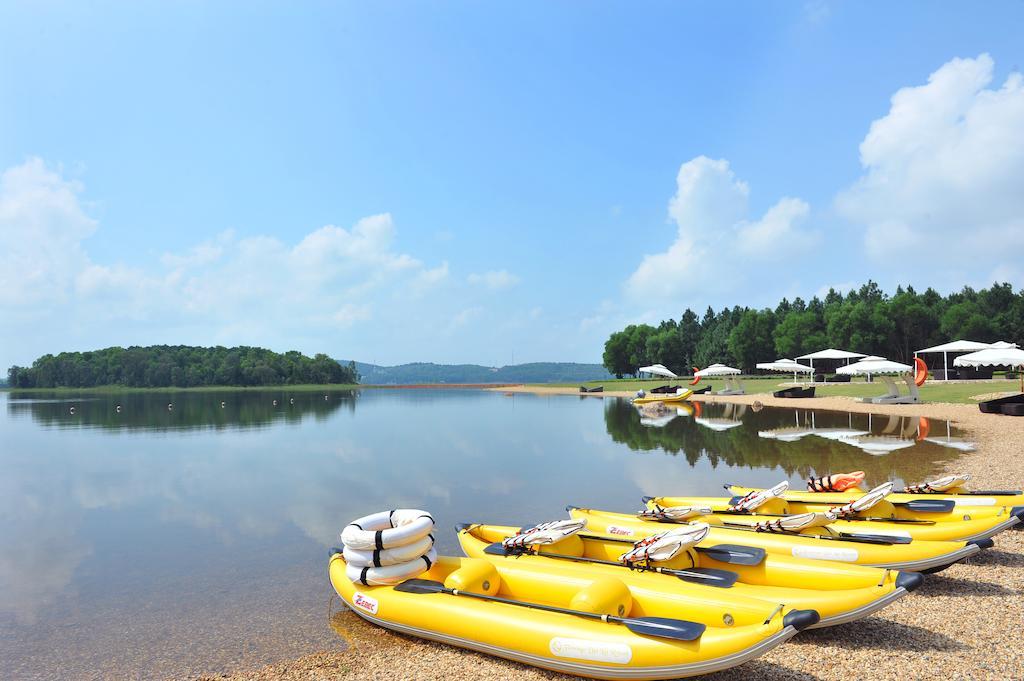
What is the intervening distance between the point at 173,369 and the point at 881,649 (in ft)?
435

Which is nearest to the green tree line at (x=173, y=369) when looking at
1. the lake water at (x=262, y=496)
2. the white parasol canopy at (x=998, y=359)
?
the lake water at (x=262, y=496)

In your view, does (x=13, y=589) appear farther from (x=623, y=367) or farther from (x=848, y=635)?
(x=623, y=367)

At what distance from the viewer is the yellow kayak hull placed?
9.02 metres

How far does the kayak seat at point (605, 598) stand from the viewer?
5.96m

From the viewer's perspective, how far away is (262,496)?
16203 millimetres

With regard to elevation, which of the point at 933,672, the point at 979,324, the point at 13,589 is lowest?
the point at 13,589

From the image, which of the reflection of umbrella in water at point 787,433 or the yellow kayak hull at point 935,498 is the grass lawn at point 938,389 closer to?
the reflection of umbrella in water at point 787,433

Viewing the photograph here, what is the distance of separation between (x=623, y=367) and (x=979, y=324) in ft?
158

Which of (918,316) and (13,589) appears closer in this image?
(13,589)

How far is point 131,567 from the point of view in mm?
10727

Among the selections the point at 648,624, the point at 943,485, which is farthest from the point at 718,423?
the point at 648,624

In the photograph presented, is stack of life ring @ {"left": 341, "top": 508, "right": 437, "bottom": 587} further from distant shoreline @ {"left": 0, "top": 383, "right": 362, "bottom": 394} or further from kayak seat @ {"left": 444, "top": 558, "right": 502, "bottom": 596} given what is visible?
distant shoreline @ {"left": 0, "top": 383, "right": 362, "bottom": 394}

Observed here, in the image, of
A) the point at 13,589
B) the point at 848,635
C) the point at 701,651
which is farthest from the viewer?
the point at 13,589

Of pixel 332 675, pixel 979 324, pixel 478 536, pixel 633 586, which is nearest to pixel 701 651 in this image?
pixel 633 586
